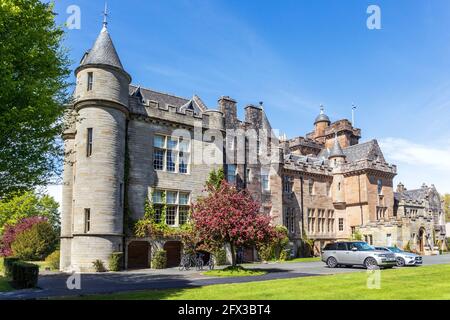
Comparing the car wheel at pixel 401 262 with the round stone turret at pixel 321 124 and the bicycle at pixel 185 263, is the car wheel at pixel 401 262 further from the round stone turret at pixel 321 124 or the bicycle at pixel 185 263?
the round stone turret at pixel 321 124

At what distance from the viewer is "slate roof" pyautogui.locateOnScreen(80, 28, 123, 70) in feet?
83.9

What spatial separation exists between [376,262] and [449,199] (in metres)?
86.4

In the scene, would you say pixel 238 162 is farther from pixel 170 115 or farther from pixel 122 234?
pixel 122 234

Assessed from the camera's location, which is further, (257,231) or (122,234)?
(122,234)

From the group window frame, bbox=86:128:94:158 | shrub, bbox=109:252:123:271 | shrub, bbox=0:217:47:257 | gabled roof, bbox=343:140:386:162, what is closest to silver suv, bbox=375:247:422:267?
shrub, bbox=109:252:123:271

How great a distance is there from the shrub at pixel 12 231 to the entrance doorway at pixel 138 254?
64.3 ft

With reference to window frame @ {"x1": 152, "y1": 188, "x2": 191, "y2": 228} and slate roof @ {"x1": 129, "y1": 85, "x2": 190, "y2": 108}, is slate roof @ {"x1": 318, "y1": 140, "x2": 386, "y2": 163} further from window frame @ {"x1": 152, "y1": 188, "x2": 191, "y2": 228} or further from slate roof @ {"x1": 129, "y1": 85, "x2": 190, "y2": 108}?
window frame @ {"x1": 152, "y1": 188, "x2": 191, "y2": 228}

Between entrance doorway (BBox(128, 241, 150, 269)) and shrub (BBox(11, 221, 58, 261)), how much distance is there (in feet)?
58.1

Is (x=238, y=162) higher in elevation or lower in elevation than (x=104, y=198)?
higher

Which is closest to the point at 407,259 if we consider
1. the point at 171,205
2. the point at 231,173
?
the point at 231,173

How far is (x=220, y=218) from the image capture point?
20688mm

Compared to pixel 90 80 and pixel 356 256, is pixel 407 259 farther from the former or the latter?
pixel 90 80

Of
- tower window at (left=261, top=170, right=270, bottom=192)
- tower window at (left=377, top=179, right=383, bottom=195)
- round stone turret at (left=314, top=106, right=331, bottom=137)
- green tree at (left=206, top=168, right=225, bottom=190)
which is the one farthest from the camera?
round stone turret at (left=314, top=106, right=331, bottom=137)
